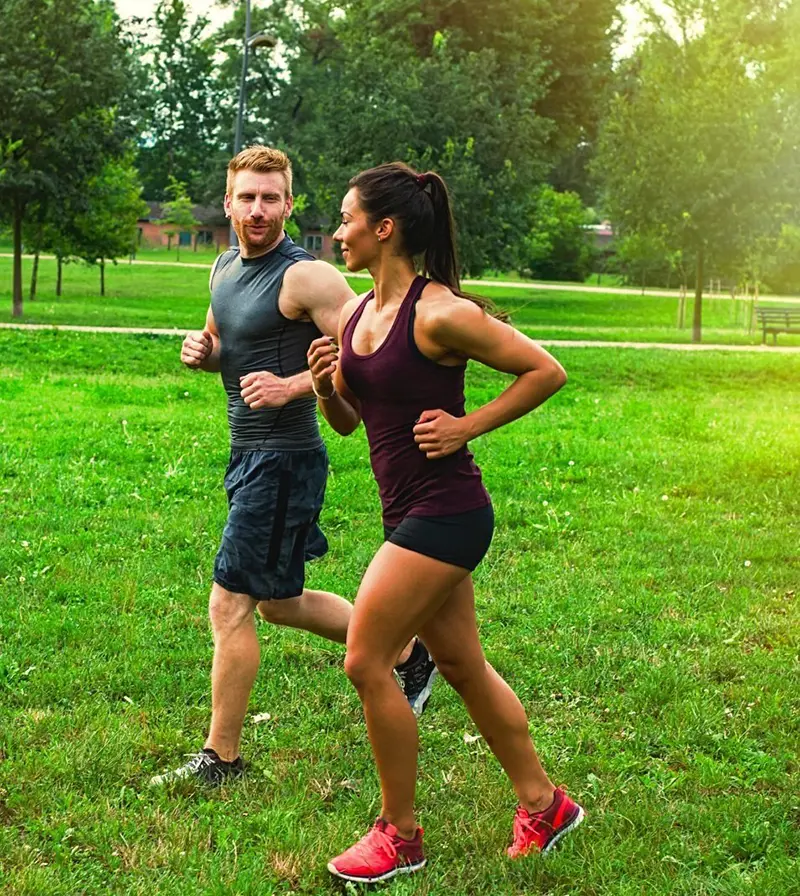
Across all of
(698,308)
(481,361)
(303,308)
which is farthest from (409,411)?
(698,308)

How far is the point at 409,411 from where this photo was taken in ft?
11.2

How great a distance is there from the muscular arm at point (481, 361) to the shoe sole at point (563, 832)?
127cm

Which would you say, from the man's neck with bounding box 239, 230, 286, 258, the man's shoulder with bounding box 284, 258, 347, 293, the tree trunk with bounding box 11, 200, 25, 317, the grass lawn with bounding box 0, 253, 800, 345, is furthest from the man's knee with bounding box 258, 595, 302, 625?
the tree trunk with bounding box 11, 200, 25, 317

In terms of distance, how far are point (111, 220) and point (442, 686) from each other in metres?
29.0

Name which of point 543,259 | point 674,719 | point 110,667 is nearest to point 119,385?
point 110,667

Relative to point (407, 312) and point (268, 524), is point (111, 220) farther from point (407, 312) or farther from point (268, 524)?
point (407, 312)

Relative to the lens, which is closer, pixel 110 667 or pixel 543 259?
pixel 110 667

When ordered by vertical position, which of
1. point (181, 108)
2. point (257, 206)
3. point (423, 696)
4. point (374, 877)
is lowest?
point (374, 877)

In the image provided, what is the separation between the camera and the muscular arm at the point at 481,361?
130 inches

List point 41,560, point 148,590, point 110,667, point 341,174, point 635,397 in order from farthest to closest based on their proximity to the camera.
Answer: point 341,174 < point 635,397 < point 41,560 < point 148,590 < point 110,667

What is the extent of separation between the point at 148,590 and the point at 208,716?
1.67 metres

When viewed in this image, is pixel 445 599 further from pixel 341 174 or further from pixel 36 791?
pixel 341 174

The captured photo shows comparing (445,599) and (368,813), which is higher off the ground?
(445,599)

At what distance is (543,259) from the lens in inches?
2382
